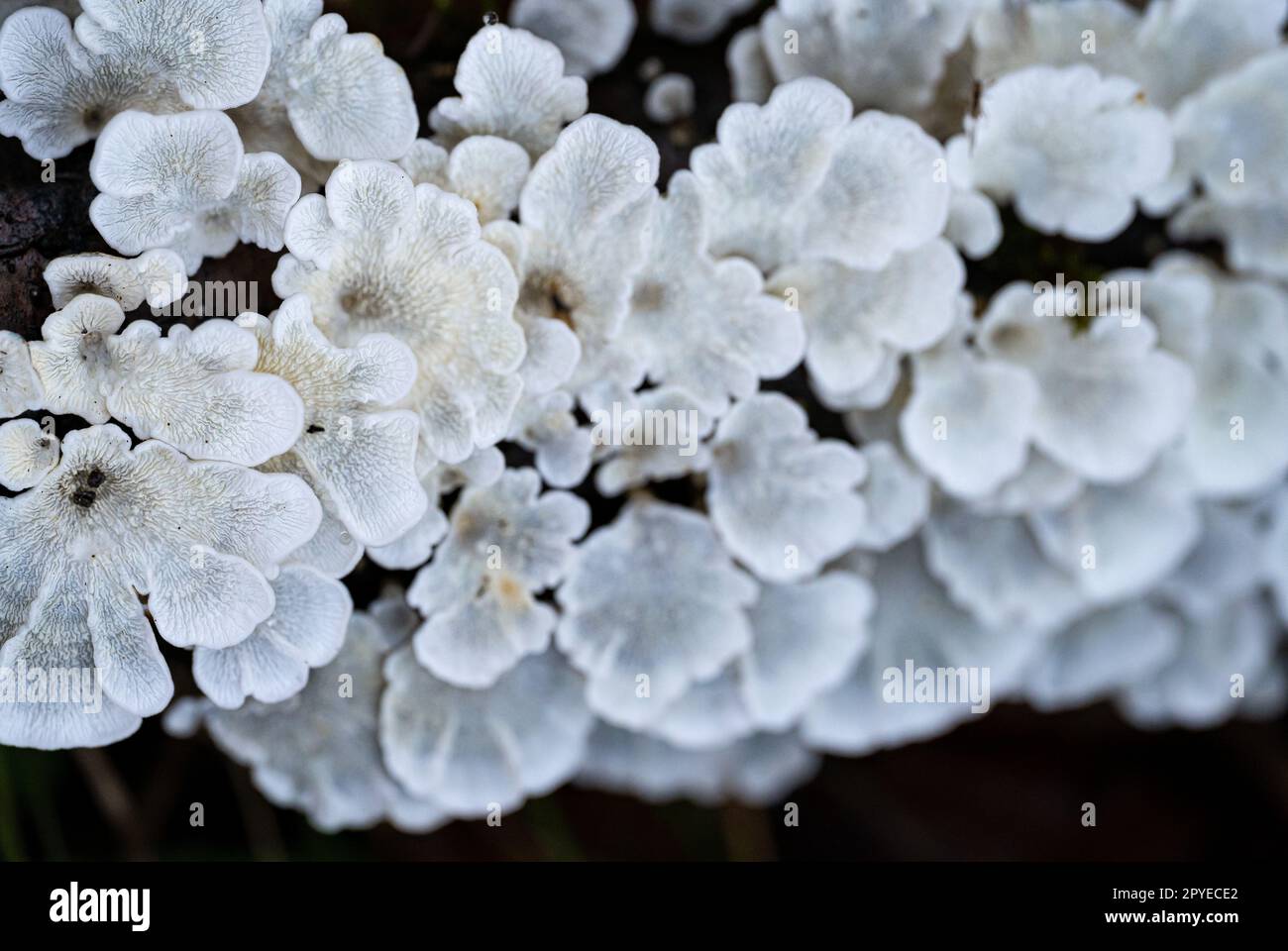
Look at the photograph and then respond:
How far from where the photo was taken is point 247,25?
937mm

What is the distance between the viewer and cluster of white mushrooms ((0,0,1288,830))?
948 mm

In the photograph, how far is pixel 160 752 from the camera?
192cm

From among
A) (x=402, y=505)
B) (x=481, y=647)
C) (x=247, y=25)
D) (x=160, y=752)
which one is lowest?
(x=160, y=752)

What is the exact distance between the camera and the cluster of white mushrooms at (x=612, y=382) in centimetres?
95

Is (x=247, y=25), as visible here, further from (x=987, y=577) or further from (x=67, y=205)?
(x=987, y=577)

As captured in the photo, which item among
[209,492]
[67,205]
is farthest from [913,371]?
[67,205]

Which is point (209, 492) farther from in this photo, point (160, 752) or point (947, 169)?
point (160, 752)

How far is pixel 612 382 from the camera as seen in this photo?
109 cm

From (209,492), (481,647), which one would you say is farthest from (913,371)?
(209,492)

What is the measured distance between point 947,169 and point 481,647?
79cm
